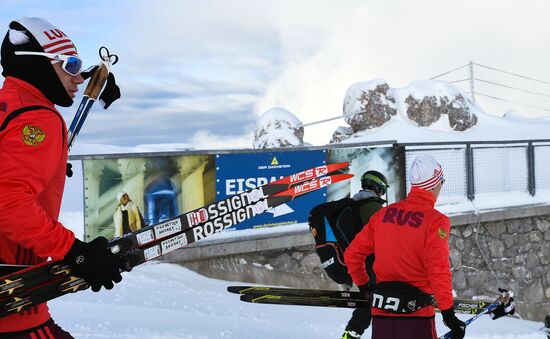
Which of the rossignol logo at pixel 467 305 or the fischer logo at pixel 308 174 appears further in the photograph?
the rossignol logo at pixel 467 305

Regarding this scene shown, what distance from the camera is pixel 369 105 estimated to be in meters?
20.2

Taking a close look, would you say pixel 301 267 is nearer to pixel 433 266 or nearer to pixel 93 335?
pixel 93 335

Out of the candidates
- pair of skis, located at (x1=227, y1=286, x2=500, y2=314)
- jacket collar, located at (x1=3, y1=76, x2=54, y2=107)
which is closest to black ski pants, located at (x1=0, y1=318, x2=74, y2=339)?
jacket collar, located at (x1=3, y1=76, x2=54, y2=107)

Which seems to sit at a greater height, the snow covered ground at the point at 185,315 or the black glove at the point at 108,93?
the black glove at the point at 108,93

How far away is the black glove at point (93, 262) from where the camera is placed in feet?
8.36

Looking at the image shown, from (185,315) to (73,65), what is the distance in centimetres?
525

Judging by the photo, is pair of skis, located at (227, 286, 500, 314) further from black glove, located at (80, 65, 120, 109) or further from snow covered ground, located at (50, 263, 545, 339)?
black glove, located at (80, 65, 120, 109)

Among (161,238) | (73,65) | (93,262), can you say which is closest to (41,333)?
(93,262)

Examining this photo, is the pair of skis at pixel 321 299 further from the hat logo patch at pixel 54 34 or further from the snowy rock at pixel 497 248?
the snowy rock at pixel 497 248

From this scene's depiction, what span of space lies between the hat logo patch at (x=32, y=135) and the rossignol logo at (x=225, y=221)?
134 cm

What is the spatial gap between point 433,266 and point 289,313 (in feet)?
16.8

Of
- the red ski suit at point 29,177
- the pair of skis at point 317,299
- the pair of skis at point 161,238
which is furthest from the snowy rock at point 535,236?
the red ski suit at point 29,177

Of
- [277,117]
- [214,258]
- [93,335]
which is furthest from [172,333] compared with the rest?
[277,117]

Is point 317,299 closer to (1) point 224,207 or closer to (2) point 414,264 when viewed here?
(2) point 414,264
